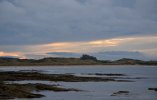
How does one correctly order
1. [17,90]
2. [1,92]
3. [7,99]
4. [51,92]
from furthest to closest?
[51,92]
[17,90]
[1,92]
[7,99]

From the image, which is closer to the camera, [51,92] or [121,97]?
[121,97]

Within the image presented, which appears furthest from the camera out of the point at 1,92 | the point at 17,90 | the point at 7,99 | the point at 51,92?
the point at 51,92

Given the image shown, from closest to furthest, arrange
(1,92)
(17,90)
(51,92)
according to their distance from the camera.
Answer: (1,92) → (17,90) → (51,92)

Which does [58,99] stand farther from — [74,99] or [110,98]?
[110,98]

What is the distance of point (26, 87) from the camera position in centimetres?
4825

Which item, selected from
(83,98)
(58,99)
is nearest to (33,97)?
(58,99)

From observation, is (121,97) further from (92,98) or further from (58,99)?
(58,99)

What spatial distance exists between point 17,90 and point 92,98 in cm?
815

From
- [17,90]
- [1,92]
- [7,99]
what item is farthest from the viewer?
[17,90]

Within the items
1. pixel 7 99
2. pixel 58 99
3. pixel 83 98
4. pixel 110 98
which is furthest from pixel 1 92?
pixel 110 98

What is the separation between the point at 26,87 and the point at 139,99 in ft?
45.3

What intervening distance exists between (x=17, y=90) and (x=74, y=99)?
20.3 ft

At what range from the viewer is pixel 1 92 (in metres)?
39.8

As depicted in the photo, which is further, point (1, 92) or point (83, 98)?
point (83, 98)
